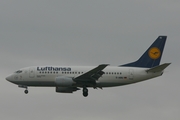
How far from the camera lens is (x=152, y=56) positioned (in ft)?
244

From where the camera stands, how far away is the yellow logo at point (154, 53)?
244ft

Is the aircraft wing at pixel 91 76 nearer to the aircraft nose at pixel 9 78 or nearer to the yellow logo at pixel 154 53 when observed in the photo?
the aircraft nose at pixel 9 78

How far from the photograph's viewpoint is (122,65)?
72750mm

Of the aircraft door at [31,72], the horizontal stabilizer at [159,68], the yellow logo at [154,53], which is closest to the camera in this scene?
the horizontal stabilizer at [159,68]

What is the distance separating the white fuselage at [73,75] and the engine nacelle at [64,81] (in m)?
0.40

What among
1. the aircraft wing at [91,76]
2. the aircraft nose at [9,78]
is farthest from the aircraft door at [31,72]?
the aircraft wing at [91,76]

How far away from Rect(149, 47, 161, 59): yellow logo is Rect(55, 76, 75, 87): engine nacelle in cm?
1222

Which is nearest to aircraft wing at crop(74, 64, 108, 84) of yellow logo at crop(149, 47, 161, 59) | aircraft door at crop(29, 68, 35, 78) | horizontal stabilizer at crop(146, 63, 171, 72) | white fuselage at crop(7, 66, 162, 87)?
white fuselage at crop(7, 66, 162, 87)

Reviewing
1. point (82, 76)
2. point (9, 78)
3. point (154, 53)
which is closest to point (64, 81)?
point (82, 76)

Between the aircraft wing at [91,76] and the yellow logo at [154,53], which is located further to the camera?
the yellow logo at [154,53]

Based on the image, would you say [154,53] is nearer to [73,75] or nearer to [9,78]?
[73,75]

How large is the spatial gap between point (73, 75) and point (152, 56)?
1153 centimetres

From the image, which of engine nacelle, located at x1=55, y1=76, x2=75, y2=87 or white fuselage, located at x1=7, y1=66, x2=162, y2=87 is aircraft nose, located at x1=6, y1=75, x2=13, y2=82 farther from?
engine nacelle, located at x1=55, y1=76, x2=75, y2=87

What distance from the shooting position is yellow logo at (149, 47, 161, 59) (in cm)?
7438
